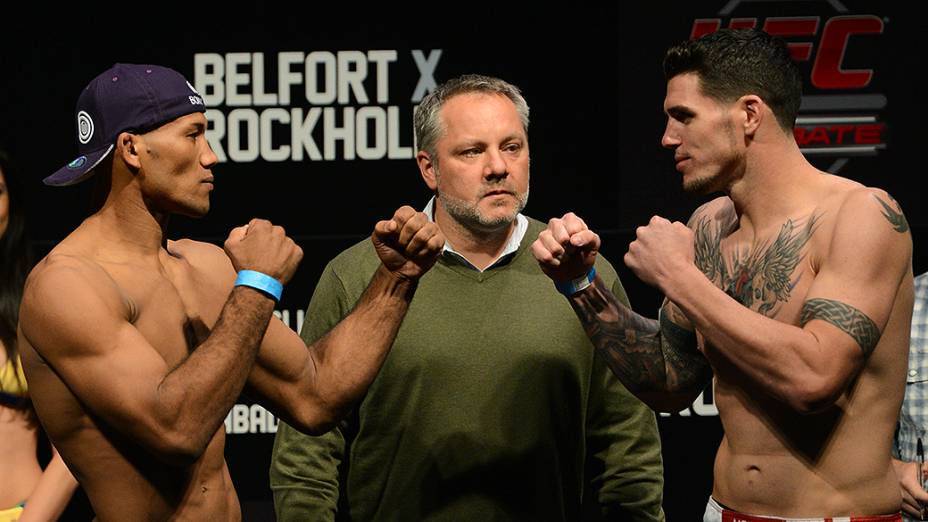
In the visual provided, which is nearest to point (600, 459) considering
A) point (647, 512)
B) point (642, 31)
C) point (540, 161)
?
point (647, 512)

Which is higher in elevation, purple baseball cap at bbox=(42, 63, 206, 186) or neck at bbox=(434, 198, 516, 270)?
purple baseball cap at bbox=(42, 63, 206, 186)

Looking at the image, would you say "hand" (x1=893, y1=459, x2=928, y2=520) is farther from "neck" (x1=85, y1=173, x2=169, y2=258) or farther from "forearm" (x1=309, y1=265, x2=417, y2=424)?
"neck" (x1=85, y1=173, x2=169, y2=258)

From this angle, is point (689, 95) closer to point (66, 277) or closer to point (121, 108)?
point (121, 108)

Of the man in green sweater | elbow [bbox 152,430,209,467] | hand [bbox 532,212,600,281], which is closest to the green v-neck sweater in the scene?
the man in green sweater

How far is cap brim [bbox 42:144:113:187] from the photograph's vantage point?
2.36m

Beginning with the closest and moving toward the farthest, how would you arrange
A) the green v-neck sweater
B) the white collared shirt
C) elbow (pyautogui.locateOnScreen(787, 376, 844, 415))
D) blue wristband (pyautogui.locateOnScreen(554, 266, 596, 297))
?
elbow (pyautogui.locateOnScreen(787, 376, 844, 415)) < blue wristband (pyautogui.locateOnScreen(554, 266, 596, 297)) < the green v-neck sweater < the white collared shirt

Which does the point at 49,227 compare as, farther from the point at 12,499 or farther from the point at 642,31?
the point at 642,31

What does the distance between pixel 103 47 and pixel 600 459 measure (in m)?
2.05

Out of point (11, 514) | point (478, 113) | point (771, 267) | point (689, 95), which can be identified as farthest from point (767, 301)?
point (11, 514)

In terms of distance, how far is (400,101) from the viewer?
13.1ft

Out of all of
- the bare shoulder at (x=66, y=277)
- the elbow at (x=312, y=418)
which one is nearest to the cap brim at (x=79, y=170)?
the bare shoulder at (x=66, y=277)

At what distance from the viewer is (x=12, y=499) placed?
324 centimetres

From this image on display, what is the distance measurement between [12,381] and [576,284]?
1.50 meters

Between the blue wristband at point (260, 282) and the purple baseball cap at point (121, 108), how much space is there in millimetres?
339
